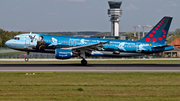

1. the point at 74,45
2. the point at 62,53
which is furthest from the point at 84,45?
the point at 62,53

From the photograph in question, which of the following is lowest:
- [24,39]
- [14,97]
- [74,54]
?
[14,97]

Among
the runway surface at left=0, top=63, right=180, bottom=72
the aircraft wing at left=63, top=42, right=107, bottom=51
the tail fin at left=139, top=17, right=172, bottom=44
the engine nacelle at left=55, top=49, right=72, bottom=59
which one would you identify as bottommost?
the runway surface at left=0, top=63, right=180, bottom=72

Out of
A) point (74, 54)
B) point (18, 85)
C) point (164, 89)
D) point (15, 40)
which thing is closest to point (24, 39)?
point (15, 40)

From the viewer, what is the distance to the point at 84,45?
36.7m

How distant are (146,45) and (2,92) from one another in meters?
28.7

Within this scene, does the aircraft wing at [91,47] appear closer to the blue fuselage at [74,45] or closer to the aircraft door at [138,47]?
the blue fuselage at [74,45]

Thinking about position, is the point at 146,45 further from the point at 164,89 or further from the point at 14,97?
the point at 14,97

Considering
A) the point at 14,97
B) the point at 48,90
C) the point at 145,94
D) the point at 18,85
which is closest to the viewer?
the point at 14,97

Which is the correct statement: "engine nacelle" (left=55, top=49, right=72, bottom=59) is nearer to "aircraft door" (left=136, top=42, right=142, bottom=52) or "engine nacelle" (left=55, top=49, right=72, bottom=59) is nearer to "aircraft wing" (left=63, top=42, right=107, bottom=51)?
"aircraft wing" (left=63, top=42, right=107, bottom=51)

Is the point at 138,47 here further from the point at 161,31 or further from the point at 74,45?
the point at 74,45

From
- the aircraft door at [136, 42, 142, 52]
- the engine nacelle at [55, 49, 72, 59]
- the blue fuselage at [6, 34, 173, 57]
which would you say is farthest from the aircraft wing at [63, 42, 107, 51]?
the aircraft door at [136, 42, 142, 52]

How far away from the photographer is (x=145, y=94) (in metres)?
14.9

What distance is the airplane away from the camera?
35375mm

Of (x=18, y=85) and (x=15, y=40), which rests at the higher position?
(x=15, y=40)
